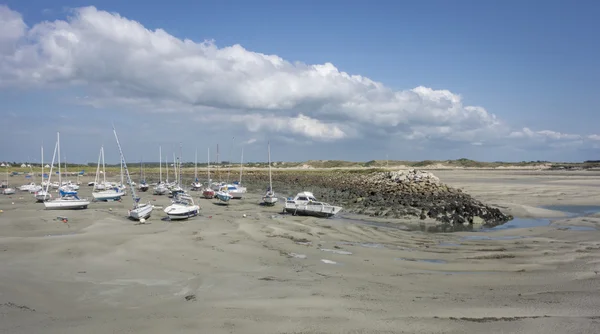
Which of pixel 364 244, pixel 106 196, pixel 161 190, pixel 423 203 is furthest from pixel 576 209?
pixel 161 190

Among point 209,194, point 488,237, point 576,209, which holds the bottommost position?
point 488,237

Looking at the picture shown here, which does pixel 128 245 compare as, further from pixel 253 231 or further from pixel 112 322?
pixel 112 322

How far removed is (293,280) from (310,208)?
2219 cm

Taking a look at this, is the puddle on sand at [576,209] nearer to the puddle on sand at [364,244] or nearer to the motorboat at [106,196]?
the puddle on sand at [364,244]

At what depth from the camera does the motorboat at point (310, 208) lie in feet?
126

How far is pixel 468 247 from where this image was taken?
24.8 meters

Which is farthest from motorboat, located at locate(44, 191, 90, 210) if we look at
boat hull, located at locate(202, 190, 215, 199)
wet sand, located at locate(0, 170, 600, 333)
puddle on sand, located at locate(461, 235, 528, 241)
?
puddle on sand, located at locate(461, 235, 528, 241)

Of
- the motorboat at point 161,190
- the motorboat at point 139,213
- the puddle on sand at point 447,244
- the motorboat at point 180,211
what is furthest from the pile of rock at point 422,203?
the motorboat at point 161,190

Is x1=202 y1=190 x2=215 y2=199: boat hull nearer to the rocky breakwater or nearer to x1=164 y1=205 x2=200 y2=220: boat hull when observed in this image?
the rocky breakwater

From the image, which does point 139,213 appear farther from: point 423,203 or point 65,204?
point 423,203

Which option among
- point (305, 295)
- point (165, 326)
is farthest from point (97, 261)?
point (305, 295)

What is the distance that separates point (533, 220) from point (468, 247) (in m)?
16.2

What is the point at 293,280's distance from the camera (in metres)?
16.9

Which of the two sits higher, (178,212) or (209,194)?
(178,212)
